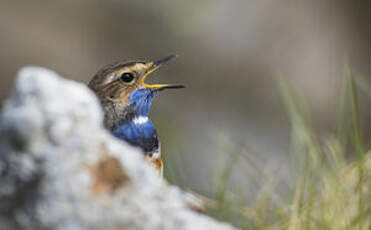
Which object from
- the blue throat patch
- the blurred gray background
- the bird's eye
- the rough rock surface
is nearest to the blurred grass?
the blue throat patch

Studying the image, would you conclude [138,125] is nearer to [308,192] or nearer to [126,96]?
[126,96]

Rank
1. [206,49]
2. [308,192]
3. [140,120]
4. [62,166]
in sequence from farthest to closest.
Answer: [206,49] < [140,120] < [308,192] < [62,166]

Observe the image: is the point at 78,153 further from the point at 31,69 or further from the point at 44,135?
the point at 31,69

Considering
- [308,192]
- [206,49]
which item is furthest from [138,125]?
[206,49]

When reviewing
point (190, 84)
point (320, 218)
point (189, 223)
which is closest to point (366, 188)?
point (320, 218)

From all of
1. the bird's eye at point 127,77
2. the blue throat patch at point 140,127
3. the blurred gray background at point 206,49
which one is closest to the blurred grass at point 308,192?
the blue throat patch at point 140,127

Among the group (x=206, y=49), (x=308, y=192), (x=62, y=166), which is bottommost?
(x=206, y=49)
